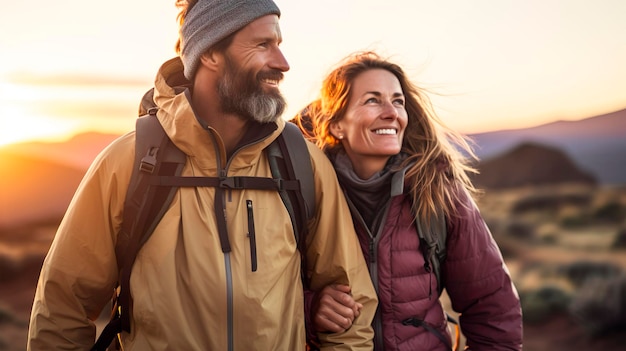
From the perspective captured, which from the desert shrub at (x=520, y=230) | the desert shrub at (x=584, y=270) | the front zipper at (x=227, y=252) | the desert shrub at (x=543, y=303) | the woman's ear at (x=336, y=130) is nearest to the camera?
the front zipper at (x=227, y=252)

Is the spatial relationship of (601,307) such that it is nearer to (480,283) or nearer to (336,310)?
(480,283)

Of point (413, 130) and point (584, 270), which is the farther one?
point (584, 270)

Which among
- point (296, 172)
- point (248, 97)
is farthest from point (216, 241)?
point (248, 97)

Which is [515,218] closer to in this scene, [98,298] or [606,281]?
[606,281]

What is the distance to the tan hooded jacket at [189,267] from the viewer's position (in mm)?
2805

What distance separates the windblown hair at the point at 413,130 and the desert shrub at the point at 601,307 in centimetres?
1021

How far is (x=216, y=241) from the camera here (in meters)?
2.82

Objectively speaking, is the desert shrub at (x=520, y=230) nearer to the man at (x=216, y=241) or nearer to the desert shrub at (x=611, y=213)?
the desert shrub at (x=611, y=213)

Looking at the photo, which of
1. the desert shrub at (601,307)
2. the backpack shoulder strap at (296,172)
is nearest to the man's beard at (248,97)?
the backpack shoulder strap at (296,172)

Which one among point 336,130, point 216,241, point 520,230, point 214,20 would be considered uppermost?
point 214,20

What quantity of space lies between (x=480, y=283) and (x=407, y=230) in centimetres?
53

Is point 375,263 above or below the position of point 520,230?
above

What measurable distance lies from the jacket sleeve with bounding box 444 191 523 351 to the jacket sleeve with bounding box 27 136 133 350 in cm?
189

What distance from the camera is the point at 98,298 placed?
3070 millimetres
